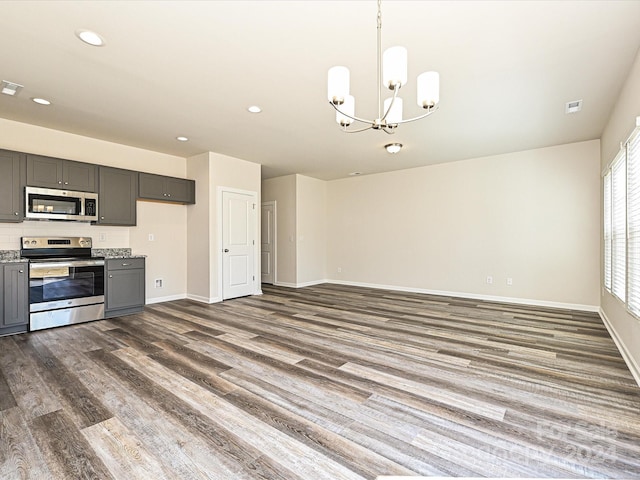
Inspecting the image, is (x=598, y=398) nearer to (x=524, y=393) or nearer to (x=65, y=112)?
(x=524, y=393)

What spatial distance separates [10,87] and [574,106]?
5.99 metres

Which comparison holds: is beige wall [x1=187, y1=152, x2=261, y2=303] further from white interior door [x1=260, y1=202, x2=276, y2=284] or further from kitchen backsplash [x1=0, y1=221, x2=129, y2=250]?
white interior door [x1=260, y1=202, x2=276, y2=284]

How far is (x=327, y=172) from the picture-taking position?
719 centimetres

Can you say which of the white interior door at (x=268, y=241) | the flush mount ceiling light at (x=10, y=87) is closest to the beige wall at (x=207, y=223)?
Answer: the white interior door at (x=268, y=241)

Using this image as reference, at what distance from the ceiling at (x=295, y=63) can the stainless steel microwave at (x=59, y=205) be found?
2.99 feet

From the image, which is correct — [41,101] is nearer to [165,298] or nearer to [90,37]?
[90,37]

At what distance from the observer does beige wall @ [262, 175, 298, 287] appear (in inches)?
294

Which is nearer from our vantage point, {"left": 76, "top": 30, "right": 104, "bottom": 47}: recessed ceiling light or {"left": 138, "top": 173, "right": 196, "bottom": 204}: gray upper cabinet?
{"left": 76, "top": 30, "right": 104, "bottom": 47}: recessed ceiling light

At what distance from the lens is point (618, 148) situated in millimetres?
3467

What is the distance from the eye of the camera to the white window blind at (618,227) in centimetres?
327

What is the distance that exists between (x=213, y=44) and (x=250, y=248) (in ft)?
13.9

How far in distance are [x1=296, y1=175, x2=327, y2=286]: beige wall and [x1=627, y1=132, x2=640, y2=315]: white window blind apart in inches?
220

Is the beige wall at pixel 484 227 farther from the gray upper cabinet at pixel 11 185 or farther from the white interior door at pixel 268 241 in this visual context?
the gray upper cabinet at pixel 11 185

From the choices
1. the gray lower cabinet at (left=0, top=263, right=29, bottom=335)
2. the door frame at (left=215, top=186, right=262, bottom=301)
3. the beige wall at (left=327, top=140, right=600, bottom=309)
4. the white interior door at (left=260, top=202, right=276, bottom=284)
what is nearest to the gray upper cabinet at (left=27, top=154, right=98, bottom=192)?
the gray lower cabinet at (left=0, top=263, right=29, bottom=335)
